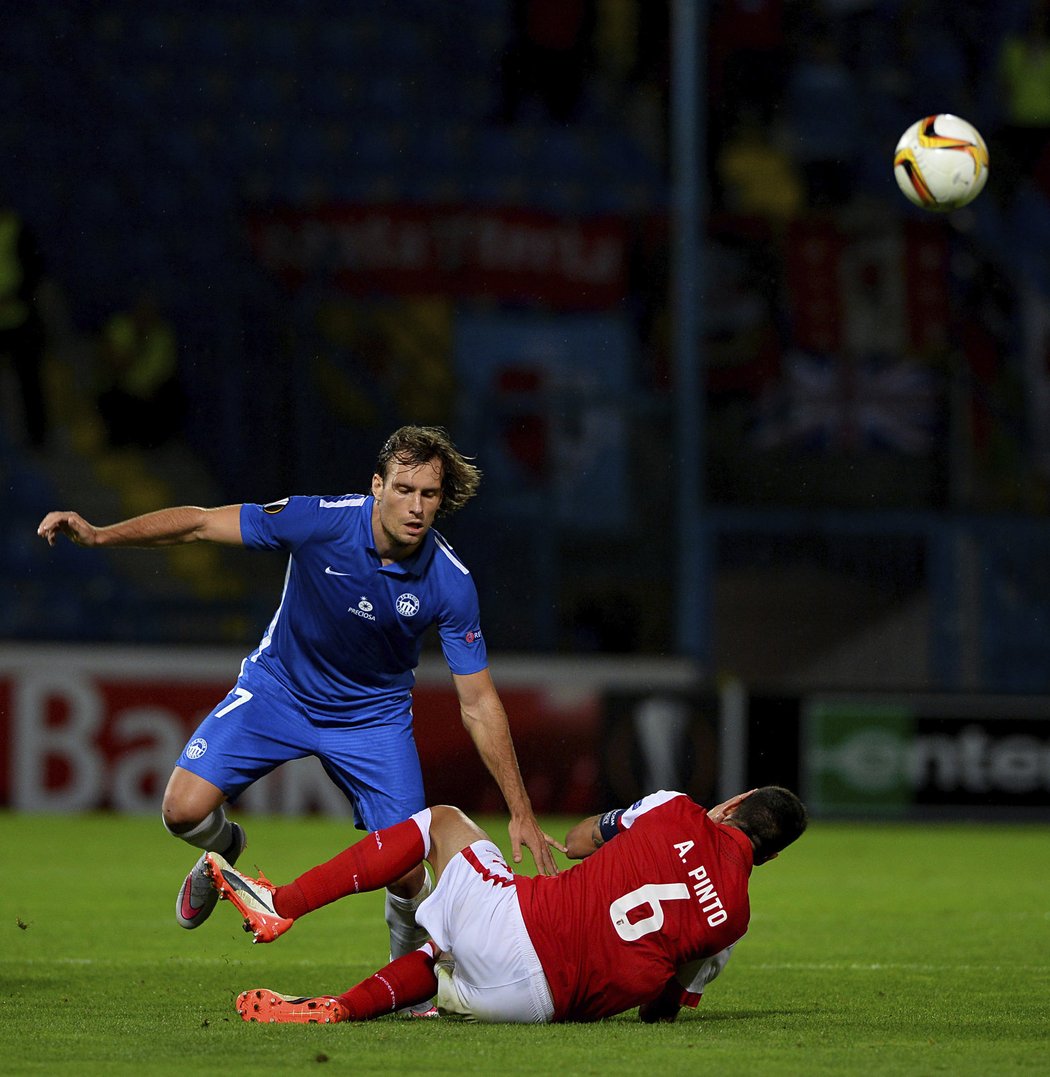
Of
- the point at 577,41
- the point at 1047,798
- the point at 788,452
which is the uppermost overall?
the point at 577,41

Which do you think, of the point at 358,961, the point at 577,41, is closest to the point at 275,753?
the point at 358,961

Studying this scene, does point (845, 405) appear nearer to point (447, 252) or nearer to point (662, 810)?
point (447, 252)

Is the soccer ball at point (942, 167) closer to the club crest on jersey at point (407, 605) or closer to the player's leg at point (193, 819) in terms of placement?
the club crest on jersey at point (407, 605)

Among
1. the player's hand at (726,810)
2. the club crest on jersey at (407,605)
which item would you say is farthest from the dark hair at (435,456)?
the player's hand at (726,810)

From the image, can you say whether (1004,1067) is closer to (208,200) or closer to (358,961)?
(358,961)

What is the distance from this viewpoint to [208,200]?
53.7 ft

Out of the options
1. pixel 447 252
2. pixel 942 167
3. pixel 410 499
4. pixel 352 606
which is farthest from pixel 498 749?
pixel 447 252

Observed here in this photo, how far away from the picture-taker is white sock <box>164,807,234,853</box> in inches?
245

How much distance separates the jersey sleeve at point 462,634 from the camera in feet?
19.9

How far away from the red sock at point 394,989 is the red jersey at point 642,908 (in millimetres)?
376

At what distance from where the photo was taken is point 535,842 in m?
5.53

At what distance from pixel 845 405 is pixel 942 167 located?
6180 millimetres

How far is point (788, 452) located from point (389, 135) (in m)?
4.81

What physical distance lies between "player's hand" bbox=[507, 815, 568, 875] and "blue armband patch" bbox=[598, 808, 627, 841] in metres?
0.12
